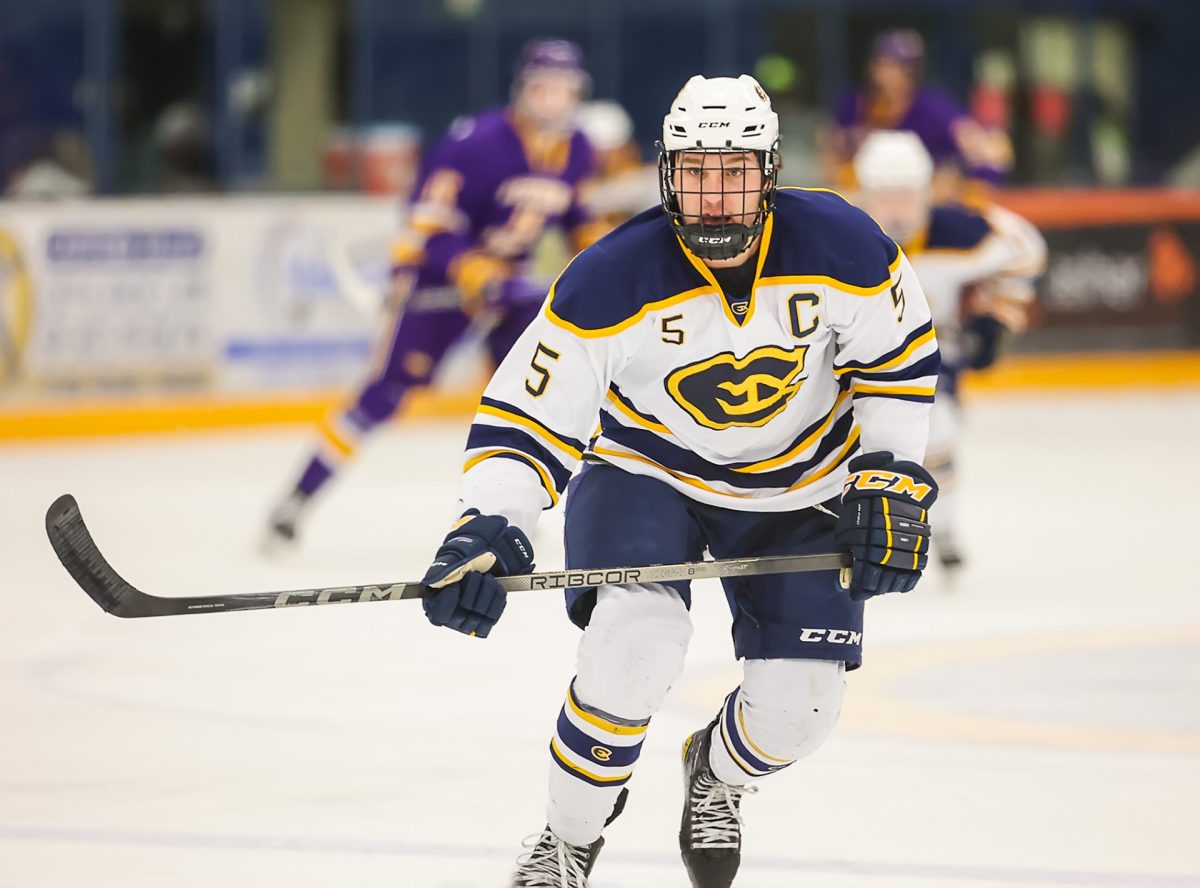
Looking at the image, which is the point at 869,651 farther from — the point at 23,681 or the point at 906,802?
the point at 23,681

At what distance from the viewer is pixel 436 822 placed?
379 cm

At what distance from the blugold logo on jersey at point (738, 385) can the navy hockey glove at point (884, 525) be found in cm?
16

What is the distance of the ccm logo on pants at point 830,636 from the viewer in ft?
10.8

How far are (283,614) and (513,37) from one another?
7642 mm

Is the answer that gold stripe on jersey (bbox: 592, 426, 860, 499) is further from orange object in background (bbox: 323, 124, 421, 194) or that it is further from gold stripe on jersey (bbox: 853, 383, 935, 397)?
orange object in background (bbox: 323, 124, 421, 194)

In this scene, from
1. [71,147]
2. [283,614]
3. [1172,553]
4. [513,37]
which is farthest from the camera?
[513,37]

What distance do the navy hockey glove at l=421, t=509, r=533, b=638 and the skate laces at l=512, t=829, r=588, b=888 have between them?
1.24ft

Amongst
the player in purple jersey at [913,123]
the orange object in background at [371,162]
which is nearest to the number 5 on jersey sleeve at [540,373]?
the player in purple jersey at [913,123]

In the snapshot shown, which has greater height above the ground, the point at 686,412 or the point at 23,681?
the point at 686,412

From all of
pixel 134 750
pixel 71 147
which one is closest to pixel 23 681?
pixel 134 750

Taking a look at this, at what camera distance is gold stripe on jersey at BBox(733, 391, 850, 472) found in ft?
11.0

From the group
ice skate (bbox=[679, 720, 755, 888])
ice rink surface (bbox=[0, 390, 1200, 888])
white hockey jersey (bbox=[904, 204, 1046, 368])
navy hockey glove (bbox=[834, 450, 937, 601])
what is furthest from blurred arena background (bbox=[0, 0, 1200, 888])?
white hockey jersey (bbox=[904, 204, 1046, 368])

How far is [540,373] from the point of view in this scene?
125 inches

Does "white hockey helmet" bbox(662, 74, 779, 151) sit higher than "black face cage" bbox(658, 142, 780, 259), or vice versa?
"white hockey helmet" bbox(662, 74, 779, 151)
